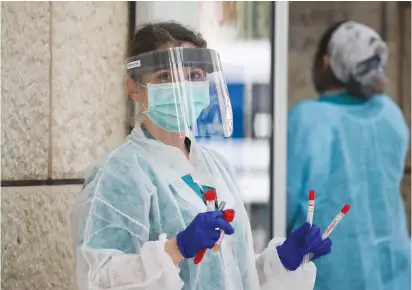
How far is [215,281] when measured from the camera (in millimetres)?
1213

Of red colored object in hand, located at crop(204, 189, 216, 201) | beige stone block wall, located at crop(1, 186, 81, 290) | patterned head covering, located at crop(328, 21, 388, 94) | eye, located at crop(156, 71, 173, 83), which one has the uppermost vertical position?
patterned head covering, located at crop(328, 21, 388, 94)

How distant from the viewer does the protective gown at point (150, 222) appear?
108 cm

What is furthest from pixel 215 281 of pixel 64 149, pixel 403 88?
pixel 403 88

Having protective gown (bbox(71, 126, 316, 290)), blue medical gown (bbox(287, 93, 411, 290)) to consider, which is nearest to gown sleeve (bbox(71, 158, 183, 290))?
protective gown (bbox(71, 126, 316, 290))

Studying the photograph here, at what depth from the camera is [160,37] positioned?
4.04 ft

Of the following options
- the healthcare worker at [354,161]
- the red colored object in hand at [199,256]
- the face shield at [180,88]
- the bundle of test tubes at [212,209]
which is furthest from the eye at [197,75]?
the healthcare worker at [354,161]

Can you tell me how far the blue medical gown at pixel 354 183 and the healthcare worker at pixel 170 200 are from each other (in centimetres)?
39

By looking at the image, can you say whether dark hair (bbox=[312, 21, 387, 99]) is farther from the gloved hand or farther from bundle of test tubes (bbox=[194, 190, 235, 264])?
bundle of test tubes (bbox=[194, 190, 235, 264])

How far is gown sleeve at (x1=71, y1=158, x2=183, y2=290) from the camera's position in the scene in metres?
1.08

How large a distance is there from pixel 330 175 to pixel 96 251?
2.75 feet

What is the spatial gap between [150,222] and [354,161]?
777 millimetres

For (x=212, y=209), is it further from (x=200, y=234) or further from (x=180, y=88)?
(x=180, y=88)

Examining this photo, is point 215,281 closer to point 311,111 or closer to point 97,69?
point 97,69

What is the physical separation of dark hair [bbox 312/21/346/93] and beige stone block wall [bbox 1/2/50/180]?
2.49 feet
